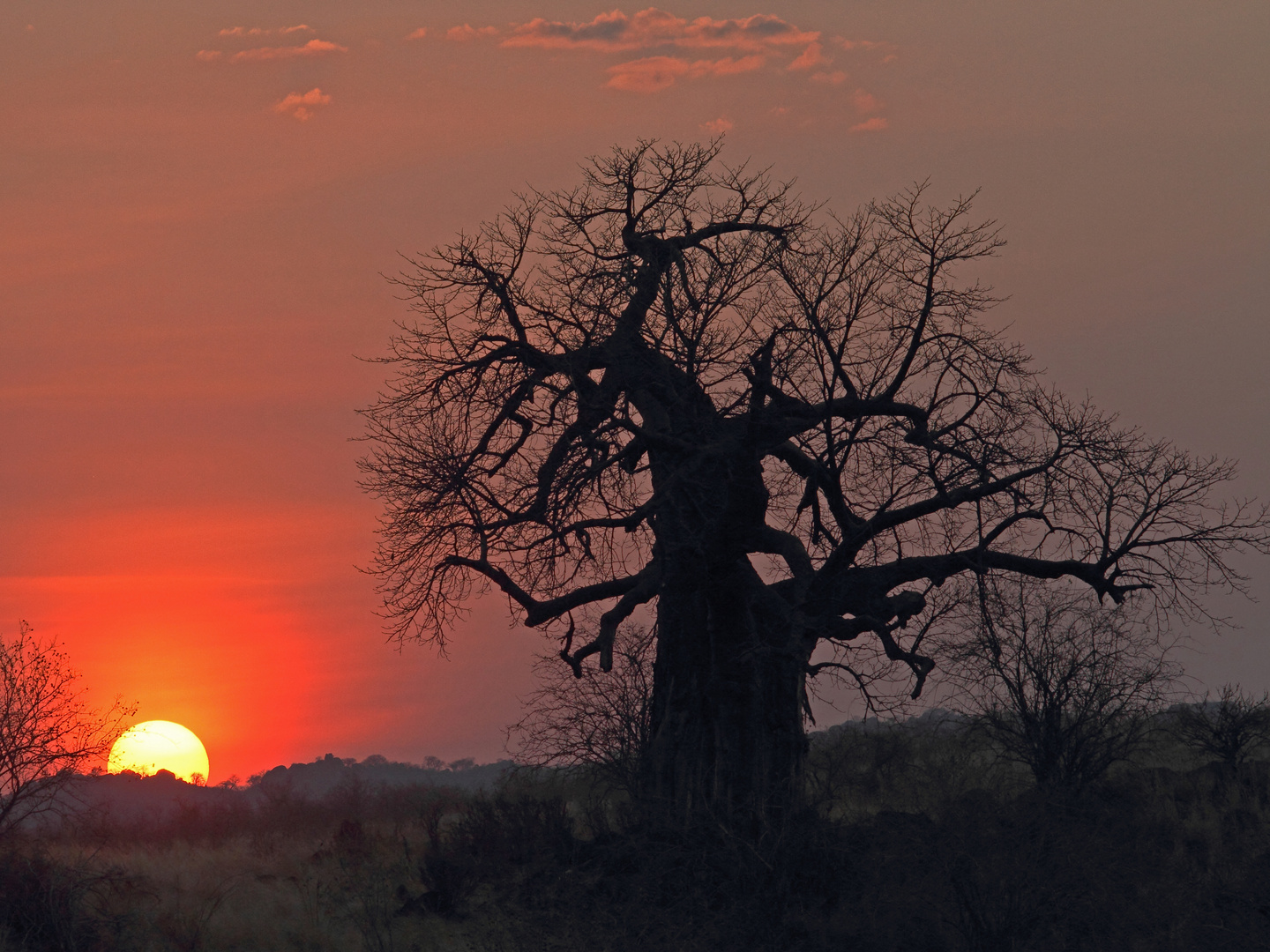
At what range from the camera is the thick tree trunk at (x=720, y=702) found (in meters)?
15.0

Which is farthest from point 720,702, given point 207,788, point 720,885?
point 207,788

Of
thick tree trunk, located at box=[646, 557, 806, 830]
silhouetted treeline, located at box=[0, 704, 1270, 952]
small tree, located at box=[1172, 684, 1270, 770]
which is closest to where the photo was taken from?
silhouetted treeline, located at box=[0, 704, 1270, 952]

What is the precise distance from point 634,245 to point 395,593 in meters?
5.54

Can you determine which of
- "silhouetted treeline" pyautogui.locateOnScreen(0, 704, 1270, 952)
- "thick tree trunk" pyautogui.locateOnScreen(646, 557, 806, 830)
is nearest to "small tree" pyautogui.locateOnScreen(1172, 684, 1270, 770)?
"silhouetted treeline" pyautogui.locateOnScreen(0, 704, 1270, 952)

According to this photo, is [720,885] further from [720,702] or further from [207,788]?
[207,788]

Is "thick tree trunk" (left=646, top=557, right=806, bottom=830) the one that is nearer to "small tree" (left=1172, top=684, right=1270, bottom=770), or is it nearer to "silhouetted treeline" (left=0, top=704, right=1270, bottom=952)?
"silhouetted treeline" (left=0, top=704, right=1270, bottom=952)

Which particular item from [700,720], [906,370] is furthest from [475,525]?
[906,370]

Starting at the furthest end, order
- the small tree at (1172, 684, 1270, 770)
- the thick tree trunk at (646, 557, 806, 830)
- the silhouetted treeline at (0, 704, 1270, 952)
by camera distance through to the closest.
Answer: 1. the small tree at (1172, 684, 1270, 770)
2. the thick tree trunk at (646, 557, 806, 830)
3. the silhouetted treeline at (0, 704, 1270, 952)

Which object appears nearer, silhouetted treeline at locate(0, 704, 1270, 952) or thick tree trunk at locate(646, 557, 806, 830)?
silhouetted treeline at locate(0, 704, 1270, 952)

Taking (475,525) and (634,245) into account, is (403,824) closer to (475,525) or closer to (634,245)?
(475,525)

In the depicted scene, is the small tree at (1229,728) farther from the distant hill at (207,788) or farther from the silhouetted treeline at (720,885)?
the distant hill at (207,788)

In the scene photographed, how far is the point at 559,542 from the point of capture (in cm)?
1449

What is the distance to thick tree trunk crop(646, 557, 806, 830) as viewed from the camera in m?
15.0

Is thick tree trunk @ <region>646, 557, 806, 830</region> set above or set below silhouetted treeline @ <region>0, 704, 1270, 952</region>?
above
